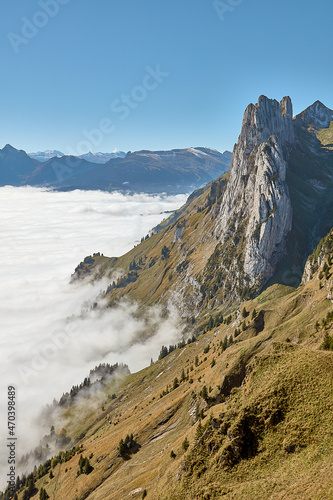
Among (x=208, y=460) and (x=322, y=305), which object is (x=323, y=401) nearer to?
(x=208, y=460)

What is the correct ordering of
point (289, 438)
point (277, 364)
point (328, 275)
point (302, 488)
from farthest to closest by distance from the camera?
point (328, 275)
point (277, 364)
point (289, 438)
point (302, 488)

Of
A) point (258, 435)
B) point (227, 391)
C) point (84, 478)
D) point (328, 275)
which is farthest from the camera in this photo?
point (84, 478)

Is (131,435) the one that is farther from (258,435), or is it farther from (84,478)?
(258,435)

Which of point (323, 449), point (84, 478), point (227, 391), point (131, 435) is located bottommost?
point (84, 478)

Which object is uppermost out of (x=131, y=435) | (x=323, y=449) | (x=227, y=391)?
(x=323, y=449)

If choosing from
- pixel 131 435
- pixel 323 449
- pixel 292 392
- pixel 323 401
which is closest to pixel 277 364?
pixel 292 392

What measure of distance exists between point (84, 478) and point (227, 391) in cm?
9451

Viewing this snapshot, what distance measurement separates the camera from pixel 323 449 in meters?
41.0

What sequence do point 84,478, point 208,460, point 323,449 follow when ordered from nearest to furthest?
point 323,449 < point 208,460 < point 84,478

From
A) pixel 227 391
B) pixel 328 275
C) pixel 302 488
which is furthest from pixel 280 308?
pixel 302 488

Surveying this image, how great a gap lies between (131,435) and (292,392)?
4568 inches

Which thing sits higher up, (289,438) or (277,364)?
(277,364)

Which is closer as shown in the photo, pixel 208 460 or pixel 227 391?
pixel 208 460

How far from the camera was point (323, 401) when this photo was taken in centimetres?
4603
